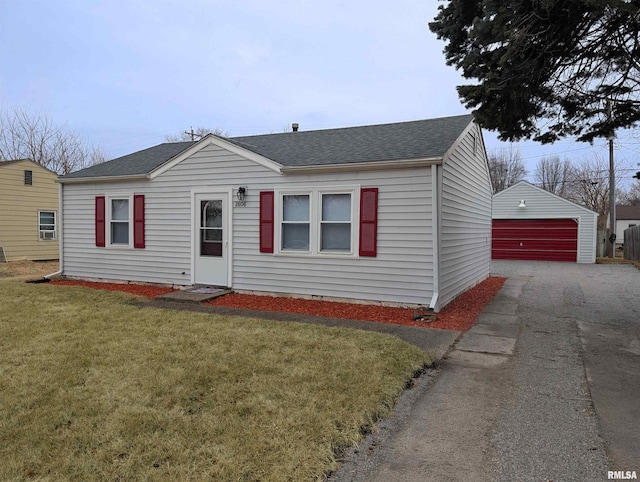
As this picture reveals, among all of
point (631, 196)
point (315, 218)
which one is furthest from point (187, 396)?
point (631, 196)

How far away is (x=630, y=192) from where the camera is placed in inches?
1898

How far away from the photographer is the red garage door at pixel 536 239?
19.9m

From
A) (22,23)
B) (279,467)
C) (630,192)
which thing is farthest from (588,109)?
(630,192)

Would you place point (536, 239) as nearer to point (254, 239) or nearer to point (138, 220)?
point (254, 239)

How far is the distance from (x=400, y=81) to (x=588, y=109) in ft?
24.1

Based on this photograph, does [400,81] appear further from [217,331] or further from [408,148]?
[217,331]

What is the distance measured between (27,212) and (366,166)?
15601 millimetres

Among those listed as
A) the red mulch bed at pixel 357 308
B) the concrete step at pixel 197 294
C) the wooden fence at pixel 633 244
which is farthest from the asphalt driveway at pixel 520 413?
the wooden fence at pixel 633 244

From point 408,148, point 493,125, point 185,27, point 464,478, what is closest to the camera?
point 464,478

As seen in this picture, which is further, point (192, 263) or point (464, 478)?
point (192, 263)

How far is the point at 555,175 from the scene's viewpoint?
141 feet

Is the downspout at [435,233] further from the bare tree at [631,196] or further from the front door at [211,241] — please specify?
Answer: the bare tree at [631,196]

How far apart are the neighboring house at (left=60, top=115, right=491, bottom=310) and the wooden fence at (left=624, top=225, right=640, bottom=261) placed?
45.4 feet

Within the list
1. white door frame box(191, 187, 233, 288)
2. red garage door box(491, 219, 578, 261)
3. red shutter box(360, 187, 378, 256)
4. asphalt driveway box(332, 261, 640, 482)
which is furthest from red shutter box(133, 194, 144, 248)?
red garage door box(491, 219, 578, 261)
